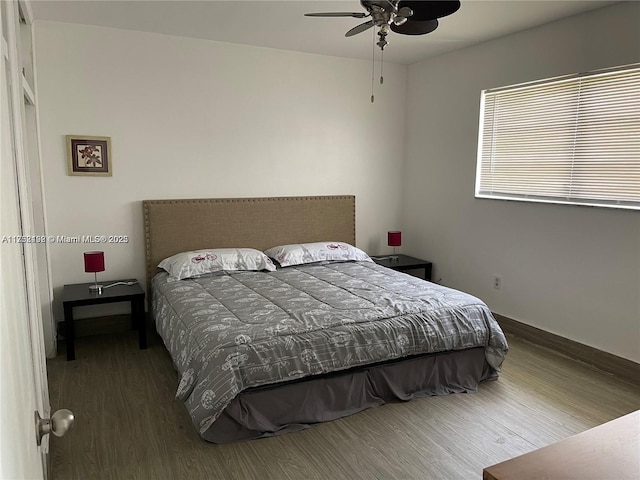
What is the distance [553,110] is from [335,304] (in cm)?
238

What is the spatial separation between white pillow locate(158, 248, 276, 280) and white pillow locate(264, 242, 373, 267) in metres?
0.15

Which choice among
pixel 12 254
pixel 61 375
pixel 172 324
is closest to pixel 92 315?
pixel 61 375

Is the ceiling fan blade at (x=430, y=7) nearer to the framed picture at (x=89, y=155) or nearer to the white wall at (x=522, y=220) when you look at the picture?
the white wall at (x=522, y=220)

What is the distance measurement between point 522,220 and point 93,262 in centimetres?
354

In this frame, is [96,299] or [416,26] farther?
[96,299]

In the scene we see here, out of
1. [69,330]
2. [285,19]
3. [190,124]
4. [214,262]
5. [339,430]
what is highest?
[285,19]

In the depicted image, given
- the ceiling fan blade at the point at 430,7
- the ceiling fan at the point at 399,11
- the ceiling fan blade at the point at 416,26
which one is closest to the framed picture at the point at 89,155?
the ceiling fan at the point at 399,11

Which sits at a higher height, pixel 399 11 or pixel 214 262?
pixel 399 11

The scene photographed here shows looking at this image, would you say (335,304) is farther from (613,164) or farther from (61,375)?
(613,164)

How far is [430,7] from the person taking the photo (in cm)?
238

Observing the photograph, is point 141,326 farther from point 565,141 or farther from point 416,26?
point 565,141

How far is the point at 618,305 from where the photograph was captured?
11.0 feet

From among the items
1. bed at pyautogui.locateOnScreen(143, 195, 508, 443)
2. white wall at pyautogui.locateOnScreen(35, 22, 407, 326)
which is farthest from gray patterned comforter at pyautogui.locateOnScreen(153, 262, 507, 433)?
white wall at pyautogui.locateOnScreen(35, 22, 407, 326)

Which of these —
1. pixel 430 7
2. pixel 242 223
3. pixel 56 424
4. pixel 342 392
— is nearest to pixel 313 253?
pixel 242 223
